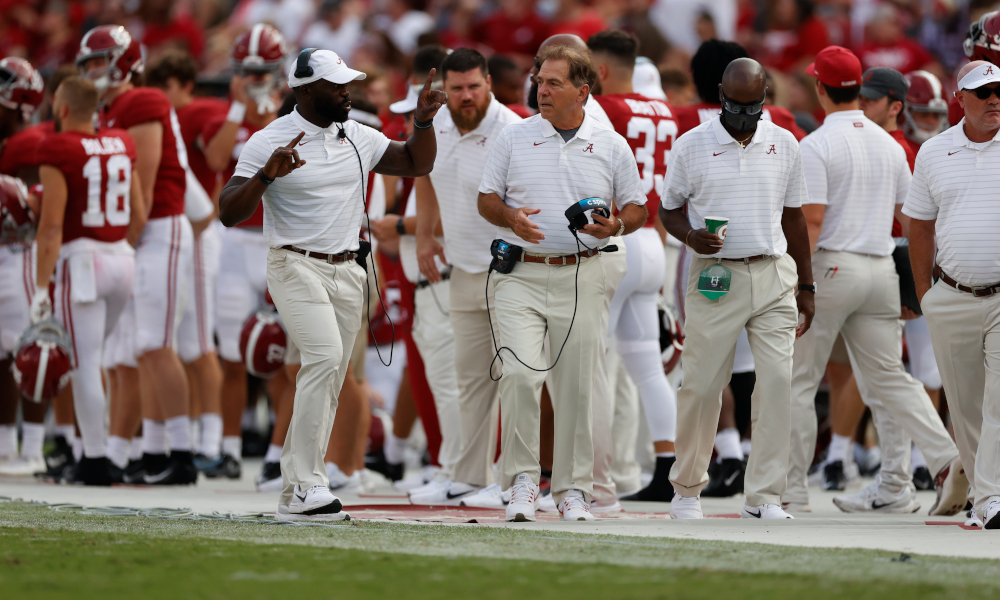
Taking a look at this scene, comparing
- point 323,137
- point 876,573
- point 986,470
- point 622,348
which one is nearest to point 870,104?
point 622,348

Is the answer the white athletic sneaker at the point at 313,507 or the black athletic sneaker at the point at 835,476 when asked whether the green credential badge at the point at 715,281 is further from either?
the black athletic sneaker at the point at 835,476

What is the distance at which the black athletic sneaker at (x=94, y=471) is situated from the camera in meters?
8.91

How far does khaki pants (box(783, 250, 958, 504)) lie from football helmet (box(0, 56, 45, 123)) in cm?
560

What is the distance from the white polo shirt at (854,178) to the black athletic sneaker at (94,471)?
4.66 metres

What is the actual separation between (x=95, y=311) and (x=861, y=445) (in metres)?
5.78

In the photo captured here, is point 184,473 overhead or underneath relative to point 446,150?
underneath

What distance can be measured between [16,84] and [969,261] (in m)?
6.53

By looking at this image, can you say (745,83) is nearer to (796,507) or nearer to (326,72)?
(326,72)

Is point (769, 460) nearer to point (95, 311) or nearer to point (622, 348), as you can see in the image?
point (622, 348)

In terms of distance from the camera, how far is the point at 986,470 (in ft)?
20.8

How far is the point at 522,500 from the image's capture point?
6.57m

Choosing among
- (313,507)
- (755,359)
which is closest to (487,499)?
(313,507)

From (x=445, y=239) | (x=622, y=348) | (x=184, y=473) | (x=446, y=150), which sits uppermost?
(x=446, y=150)

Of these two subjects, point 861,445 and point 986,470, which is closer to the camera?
point 986,470
